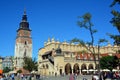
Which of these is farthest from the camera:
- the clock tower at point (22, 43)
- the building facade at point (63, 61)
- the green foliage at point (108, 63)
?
the clock tower at point (22, 43)

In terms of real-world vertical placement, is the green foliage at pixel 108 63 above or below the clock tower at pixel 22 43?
below

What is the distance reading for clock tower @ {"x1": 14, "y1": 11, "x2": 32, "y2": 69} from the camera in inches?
4306

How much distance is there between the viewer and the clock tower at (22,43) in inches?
4306

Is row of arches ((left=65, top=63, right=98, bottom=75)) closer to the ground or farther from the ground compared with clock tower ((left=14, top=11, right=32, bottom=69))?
closer to the ground

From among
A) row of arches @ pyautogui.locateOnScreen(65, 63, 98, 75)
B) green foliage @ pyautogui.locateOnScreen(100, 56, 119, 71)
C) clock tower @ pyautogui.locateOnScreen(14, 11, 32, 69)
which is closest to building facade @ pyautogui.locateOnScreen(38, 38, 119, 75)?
row of arches @ pyautogui.locateOnScreen(65, 63, 98, 75)

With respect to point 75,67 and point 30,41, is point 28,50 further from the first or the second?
point 75,67

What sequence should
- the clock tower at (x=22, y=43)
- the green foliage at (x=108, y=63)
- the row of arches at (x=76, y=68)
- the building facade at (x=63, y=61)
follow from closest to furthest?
the green foliage at (x=108, y=63)
the building facade at (x=63, y=61)
the row of arches at (x=76, y=68)
the clock tower at (x=22, y=43)

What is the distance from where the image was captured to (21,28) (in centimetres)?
11275

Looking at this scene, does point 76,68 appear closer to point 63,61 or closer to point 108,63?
point 63,61

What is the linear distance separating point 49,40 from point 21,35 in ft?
74.1

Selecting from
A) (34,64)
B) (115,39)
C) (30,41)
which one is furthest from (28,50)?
(115,39)

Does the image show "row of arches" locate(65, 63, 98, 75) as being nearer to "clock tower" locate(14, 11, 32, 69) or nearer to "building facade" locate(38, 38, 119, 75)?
"building facade" locate(38, 38, 119, 75)

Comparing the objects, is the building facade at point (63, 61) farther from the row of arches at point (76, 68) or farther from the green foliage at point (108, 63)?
the green foliage at point (108, 63)

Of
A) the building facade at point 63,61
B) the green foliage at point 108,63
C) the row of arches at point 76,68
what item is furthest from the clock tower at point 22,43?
the green foliage at point 108,63
